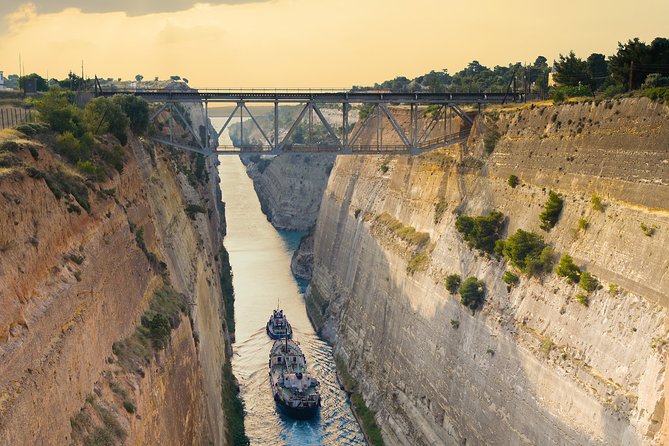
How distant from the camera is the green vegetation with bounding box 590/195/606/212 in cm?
3657

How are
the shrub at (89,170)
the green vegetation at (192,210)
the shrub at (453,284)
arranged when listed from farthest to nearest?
the green vegetation at (192,210), the shrub at (453,284), the shrub at (89,170)

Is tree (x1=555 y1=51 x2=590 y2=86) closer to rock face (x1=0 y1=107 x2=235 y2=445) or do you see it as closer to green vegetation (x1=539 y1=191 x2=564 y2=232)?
green vegetation (x1=539 y1=191 x2=564 y2=232)

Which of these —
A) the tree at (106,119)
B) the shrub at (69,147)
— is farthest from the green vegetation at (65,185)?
the tree at (106,119)

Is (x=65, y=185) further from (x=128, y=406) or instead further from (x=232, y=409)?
(x=232, y=409)

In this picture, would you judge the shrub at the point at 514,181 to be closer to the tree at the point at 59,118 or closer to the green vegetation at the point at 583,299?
the green vegetation at the point at 583,299

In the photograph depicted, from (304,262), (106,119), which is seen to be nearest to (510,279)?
(106,119)

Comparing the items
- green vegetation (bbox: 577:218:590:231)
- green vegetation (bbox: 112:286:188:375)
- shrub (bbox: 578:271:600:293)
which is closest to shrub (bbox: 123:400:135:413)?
green vegetation (bbox: 112:286:188:375)

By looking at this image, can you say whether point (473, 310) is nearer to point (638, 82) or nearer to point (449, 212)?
point (449, 212)

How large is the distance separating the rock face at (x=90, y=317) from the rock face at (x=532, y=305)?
1257 cm

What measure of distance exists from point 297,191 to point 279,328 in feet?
203

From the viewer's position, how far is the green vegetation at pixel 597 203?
36.6 metres

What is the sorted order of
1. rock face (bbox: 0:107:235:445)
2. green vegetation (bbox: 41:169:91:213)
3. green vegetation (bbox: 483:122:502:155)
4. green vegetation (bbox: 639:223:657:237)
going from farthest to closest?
green vegetation (bbox: 483:122:502:155) < green vegetation (bbox: 639:223:657:237) < green vegetation (bbox: 41:169:91:213) < rock face (bbox: 0:107:235:445)

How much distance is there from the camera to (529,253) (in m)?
40.3

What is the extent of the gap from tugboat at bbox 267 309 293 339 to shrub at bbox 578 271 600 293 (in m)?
35.7
